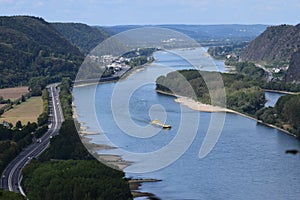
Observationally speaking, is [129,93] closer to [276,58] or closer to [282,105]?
[282,105]

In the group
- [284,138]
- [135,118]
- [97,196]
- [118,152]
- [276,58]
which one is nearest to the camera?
[97,196]

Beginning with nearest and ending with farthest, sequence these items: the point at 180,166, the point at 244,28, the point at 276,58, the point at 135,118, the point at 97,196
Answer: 1. the point at 97,196
2. the point at 180,166
3. the point at 135,118
4. the point at 276,58
5. the point at 244,28

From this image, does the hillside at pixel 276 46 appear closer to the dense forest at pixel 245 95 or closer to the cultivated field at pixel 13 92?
the dense forest at pixel 245 95

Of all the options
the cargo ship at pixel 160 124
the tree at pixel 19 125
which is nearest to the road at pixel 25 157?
the tree at pixel 19 125

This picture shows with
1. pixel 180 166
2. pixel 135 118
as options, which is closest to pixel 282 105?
pixel 135 118

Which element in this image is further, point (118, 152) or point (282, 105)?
point (282, 105)

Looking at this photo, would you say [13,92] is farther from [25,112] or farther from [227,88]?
[227,88]
